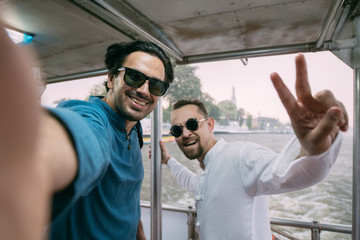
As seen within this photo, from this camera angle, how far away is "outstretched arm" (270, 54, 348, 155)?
30.4 inches

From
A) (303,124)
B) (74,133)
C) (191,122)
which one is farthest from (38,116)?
(191,122)

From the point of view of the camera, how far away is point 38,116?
26 centimetres

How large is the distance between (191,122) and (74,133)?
1.79 m

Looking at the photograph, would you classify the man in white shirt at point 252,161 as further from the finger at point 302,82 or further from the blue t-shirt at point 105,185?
the blue t-shirt at point 105,185

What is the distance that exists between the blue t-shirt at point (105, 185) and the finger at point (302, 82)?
2.50 feet

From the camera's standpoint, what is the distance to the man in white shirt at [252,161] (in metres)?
0.80

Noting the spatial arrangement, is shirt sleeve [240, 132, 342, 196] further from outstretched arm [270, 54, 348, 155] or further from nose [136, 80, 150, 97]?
nose [136, 80, 150, 97]

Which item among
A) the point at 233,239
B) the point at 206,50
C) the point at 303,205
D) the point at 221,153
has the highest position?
the point at 206,50

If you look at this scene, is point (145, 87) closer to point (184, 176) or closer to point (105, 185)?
point (105, 185)

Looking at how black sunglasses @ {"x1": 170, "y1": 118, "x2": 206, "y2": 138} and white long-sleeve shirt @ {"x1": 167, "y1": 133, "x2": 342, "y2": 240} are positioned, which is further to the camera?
black sunglasses @ {"x1": 170, "y1": 118, "x2": 206, "y2": 138}

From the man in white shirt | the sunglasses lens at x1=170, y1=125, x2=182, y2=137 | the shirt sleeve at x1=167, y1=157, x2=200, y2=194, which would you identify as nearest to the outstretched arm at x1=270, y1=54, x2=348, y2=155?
the man in white shirt

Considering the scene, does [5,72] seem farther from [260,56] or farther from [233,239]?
[260,56]

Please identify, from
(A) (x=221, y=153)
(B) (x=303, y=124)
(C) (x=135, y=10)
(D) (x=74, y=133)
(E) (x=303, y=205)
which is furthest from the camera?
(E) (x=303, y=205)

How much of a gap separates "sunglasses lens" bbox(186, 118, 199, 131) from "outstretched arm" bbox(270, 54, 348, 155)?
1.37 m
